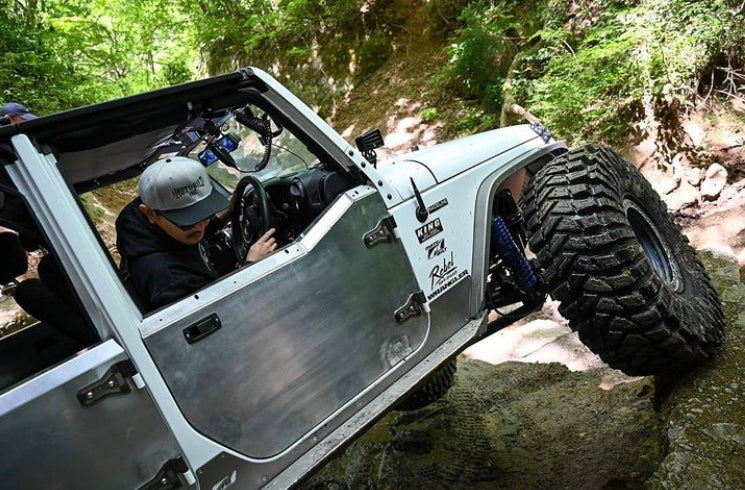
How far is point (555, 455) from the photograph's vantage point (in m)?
2.80

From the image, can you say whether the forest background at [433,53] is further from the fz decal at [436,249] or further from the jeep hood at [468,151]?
the fz decal at [436,249]

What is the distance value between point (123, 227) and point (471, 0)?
8.14 meters

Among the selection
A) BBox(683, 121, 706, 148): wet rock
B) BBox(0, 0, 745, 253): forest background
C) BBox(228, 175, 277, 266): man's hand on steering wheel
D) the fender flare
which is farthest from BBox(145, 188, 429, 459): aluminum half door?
BBox(683, 121, 706, 148): wet rock

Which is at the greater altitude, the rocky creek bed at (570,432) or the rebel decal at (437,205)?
the rebel decal at (437,205)

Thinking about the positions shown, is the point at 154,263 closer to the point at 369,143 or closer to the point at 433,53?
the point at 369,143

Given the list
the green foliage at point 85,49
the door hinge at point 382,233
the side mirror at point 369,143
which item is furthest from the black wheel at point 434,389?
the green foliage at point 85,49

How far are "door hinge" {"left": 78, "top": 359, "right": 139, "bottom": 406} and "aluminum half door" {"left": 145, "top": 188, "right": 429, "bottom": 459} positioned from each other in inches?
3.5

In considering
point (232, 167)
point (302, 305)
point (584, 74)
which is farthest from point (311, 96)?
point (302, 305)

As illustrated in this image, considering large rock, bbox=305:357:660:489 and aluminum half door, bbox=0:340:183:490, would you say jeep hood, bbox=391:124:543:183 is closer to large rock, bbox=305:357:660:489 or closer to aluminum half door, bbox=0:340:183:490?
large rock, bbox=305:357:660:489

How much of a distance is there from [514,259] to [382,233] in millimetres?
860

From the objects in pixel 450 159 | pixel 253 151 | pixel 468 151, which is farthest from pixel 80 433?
pixel 468 151

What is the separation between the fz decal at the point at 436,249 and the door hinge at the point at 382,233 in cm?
23

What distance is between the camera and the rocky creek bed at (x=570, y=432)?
6.89 ft

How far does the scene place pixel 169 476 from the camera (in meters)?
1.61
